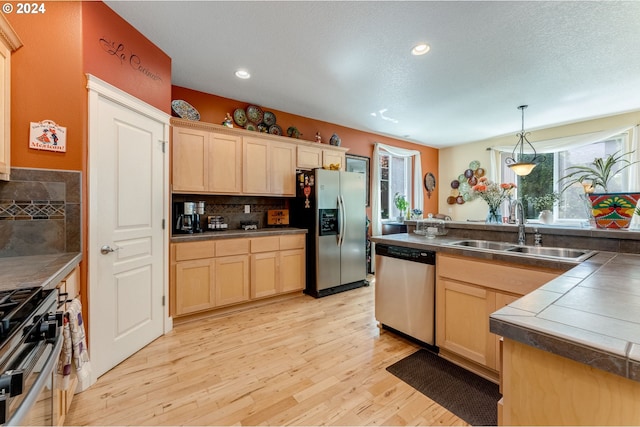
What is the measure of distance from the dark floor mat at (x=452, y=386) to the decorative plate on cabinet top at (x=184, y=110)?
10.6 ft

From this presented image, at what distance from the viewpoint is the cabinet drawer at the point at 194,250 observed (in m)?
2.73

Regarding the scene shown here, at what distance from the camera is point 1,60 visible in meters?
1.52

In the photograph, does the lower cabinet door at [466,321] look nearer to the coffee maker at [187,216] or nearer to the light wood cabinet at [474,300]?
the light wood cabinet at [474,300]

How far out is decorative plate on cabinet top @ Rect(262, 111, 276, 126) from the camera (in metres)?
3.80

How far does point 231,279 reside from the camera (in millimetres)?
3053

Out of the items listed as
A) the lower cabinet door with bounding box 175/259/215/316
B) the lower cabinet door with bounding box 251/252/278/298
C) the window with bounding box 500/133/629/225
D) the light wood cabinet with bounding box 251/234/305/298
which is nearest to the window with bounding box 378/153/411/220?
the window with bounding box 500/133/629/225

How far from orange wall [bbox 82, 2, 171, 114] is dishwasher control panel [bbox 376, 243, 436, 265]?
2473 mm

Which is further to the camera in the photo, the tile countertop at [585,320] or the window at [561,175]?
the window at [561,175]

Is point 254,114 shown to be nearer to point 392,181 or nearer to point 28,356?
point 392,181

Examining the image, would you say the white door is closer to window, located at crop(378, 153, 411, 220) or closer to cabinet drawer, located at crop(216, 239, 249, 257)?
cabinet drawer, located at crop(216, 239, 249, 257)

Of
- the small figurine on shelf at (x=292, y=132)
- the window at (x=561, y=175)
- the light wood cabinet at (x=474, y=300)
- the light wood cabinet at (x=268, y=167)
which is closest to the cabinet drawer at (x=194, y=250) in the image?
the light wood cabinet at (x=268, y=167)

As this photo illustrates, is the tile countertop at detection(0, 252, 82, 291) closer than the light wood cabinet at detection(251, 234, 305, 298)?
Yes

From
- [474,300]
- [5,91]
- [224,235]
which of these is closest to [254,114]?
[224,235]

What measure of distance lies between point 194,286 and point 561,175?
6062 millimetres
